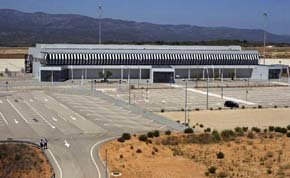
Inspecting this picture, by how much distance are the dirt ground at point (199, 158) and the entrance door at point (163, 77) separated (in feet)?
157

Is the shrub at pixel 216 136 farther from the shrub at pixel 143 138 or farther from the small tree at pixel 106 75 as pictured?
the small tree at pixel 106 75

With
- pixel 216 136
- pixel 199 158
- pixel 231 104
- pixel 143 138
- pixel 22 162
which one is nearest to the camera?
pixel 22 162

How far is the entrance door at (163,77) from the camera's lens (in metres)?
95.1

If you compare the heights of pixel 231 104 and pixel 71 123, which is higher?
pixel 231 104

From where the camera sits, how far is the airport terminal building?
312 ft

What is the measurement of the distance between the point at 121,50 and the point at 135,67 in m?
4.62

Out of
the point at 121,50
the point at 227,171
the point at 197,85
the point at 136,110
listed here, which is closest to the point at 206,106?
the point at 136,110

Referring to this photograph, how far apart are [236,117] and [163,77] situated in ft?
126

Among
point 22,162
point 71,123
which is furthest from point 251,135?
point 22,162

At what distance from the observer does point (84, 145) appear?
42156 mm

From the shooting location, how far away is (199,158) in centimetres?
3922

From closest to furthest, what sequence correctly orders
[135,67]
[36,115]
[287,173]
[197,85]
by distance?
[287,173] → [36,115] → [197,85] → [135,67]

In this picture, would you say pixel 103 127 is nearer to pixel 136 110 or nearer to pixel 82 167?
pixel 136 110

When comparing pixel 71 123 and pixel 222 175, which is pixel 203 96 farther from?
pixel 222 175
